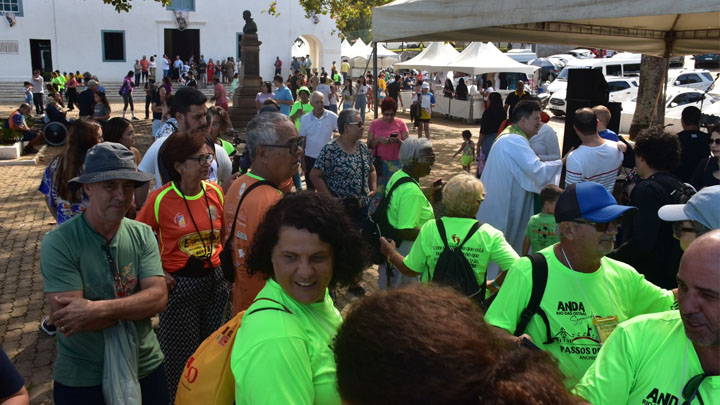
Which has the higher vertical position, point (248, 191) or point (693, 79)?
point (693, 79)

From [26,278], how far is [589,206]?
6.26m

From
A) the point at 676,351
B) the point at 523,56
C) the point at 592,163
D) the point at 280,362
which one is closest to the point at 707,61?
the point at 523,56

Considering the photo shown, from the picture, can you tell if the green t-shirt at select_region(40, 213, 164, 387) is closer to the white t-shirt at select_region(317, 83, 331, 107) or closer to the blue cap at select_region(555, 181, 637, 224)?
the blue cap at select_region(555, 181, 637, 224)

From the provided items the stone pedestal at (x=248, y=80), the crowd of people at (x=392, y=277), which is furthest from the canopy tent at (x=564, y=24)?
the stone pedestal at (x=248, y=80)

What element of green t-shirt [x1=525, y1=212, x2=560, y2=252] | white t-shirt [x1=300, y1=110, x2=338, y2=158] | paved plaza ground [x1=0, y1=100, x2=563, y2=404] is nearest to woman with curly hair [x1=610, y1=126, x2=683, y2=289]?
green t-shirt [x1=525, y1=212, x2=560, y2=252]

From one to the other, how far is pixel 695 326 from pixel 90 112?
16917mm

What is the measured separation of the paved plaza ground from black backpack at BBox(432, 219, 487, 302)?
2.38 meters

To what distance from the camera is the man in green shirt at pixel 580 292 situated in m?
2.42

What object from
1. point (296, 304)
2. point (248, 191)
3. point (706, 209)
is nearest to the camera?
point (296, 304)

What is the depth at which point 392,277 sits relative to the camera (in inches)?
188

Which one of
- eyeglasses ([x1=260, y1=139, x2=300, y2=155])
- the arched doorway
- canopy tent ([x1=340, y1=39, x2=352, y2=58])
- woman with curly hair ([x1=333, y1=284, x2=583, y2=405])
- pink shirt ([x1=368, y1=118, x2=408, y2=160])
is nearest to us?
woman with curly hair ([x1=333, y1=284, x2=583, y2=405])

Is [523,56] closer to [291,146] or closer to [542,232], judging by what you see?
[542,232]

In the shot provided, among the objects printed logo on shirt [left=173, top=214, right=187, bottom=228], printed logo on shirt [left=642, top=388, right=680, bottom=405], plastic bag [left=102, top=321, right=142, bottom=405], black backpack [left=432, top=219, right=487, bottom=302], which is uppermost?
printed logo on shirt [left=173, top=214, right=187, bottom=228]

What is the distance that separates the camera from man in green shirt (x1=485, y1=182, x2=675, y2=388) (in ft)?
7.93
